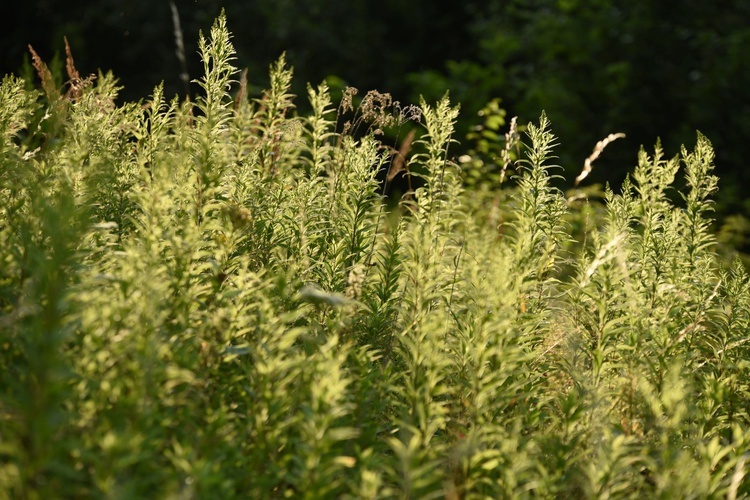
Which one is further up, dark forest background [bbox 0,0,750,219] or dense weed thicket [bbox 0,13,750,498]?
dark forest background [bbox 0,0,750,219]

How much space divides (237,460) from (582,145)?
1224cm

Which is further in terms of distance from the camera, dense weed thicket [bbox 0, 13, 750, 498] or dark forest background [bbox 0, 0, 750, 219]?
dark forest background [bbox 0, 0, 750, 219]

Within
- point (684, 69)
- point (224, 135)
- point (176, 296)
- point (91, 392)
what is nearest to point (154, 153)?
point (224, 135)

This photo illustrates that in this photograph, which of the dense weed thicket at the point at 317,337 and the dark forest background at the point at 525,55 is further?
the dark forest background at the point at 525,55

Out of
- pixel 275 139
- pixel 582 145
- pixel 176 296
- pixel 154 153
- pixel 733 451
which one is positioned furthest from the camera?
pixel 582 145

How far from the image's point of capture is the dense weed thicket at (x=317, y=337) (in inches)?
82.8

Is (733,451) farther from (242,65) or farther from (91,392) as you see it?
(242,65)

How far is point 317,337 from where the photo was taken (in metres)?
2.97

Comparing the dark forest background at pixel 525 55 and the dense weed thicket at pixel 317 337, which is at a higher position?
the dark forest background at pixel 525 55

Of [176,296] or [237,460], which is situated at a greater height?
[176,296]

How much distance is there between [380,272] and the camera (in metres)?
3.44

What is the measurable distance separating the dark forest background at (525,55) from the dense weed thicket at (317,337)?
8513 mm

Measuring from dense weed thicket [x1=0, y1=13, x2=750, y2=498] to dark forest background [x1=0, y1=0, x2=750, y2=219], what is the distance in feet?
27.9

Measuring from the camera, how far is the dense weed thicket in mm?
2104
